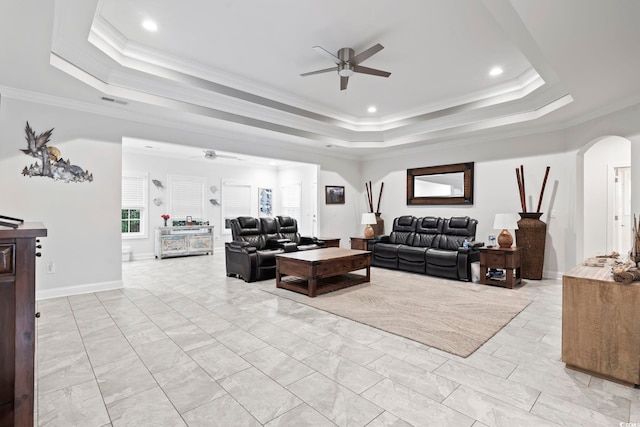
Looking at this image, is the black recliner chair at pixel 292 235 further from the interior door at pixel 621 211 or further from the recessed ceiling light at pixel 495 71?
the interior door at pixel 621 211

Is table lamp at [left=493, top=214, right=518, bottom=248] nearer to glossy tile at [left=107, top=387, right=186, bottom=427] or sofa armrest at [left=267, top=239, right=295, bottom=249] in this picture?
sofa armrest at [left=267, top=239, right=295, bottom=249]

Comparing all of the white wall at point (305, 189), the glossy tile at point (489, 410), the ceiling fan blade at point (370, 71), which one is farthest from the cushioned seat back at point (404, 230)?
the glossy tile at point (489, 410)

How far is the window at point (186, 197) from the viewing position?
876 cm

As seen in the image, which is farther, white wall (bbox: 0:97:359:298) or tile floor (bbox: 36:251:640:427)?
white wall (bbox: 0:97:359:298)

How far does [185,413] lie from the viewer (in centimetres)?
190

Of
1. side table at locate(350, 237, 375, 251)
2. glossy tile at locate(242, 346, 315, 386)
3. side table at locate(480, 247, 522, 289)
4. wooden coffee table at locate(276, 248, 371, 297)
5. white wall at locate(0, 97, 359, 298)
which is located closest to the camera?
glossy tile at locate(242, 346, 315, 386)

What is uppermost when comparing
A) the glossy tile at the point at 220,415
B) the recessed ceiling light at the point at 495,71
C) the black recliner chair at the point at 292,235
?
the recessed ceiling light at the point at 495,71

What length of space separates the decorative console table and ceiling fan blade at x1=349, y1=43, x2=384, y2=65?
645 centimetres

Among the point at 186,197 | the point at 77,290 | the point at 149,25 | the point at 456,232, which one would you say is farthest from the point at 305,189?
the point at 149,25

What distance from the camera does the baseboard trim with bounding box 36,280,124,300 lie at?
4301mm

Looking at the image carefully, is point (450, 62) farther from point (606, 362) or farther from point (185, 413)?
point (185, 413)

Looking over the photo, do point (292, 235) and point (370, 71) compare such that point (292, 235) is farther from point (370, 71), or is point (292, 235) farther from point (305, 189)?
point (370, 71)

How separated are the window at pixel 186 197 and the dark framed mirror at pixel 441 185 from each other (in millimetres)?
5819

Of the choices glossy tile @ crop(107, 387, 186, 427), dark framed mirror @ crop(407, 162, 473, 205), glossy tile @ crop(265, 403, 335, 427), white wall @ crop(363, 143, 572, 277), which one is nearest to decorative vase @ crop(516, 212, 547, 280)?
white wall @ crop(363, 143, 572, 277)
